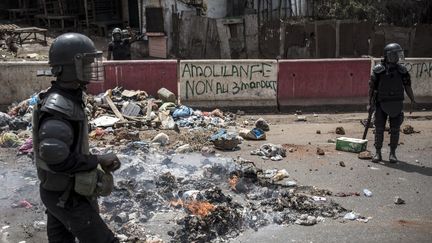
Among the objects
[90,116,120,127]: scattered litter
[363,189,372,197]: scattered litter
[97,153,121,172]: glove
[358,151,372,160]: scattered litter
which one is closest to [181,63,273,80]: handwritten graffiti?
[90,116,120,127]: scattered litter

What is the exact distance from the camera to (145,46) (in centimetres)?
2109

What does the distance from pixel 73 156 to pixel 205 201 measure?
9.45ft

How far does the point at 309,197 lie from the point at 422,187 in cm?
167

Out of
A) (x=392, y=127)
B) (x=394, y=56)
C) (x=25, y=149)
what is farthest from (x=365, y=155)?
(x=25, y=149)

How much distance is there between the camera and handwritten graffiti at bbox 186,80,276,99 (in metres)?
11.6

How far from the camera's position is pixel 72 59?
3.61m

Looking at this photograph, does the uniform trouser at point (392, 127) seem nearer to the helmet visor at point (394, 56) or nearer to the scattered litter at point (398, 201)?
the helmet visor at point (394, 56)

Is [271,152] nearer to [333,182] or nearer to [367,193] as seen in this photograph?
[333,182]

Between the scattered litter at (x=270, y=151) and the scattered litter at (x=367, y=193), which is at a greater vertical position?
the scattered litter at (x=270, y=151)

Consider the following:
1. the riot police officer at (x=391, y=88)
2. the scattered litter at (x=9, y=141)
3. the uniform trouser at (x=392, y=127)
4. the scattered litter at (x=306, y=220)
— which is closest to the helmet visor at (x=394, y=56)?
the riot police officer at (x=391, y=88)

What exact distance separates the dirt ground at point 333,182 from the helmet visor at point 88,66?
8.21ft

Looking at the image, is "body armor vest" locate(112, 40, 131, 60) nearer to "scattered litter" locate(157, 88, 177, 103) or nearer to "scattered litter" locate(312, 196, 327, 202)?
"scattered litter" locate(157, 88, 177, 103)

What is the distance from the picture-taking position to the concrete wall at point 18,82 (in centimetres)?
1141

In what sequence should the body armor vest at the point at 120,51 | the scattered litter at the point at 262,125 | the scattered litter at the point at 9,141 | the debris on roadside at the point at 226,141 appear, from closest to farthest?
the debris on roadside at the point at 226,141 → the scattered litter at the point at 9,141 → the scattered litter at the point at 262,125 → the body armor vest at the point at 120,51
